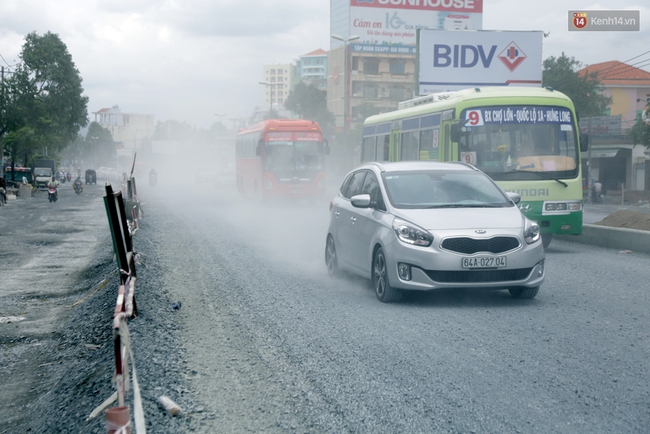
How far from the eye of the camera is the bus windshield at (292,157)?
32125 mm

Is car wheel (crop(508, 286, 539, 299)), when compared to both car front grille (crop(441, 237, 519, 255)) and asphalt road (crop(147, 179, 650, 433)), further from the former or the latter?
car front grille (crop(441, 237, 519, 255))

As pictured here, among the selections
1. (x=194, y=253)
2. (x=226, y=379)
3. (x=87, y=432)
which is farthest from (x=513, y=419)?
(x=194, y=253)

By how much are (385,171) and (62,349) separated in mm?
4406

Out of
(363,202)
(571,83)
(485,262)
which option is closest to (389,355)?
(485,262)

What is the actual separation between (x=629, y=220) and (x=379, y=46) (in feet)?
269

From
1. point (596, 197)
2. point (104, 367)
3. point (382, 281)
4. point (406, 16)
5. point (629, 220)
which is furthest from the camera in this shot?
point (406, 16)

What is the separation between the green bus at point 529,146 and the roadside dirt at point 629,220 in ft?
11.5

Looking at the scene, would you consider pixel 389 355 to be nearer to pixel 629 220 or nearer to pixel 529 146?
pixel 529 146

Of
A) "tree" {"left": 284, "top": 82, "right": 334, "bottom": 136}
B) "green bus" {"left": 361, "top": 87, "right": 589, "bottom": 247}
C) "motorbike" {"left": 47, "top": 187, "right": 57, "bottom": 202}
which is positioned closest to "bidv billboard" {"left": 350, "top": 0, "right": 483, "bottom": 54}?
"tree" {"left": 284, "top": 82, "right": 334, "bottom": 136}

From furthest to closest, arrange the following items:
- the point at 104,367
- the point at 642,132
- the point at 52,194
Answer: the point at 52,194 < the point at 642,132 < the point at 104,367

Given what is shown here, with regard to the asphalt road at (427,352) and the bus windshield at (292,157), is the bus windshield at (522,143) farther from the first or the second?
the bus windshield at (292,157)

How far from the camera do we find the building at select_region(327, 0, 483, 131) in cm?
8400

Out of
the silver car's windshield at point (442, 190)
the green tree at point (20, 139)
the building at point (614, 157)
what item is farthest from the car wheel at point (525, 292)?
the green tree at point (20, 139)

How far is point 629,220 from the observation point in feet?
61.1
